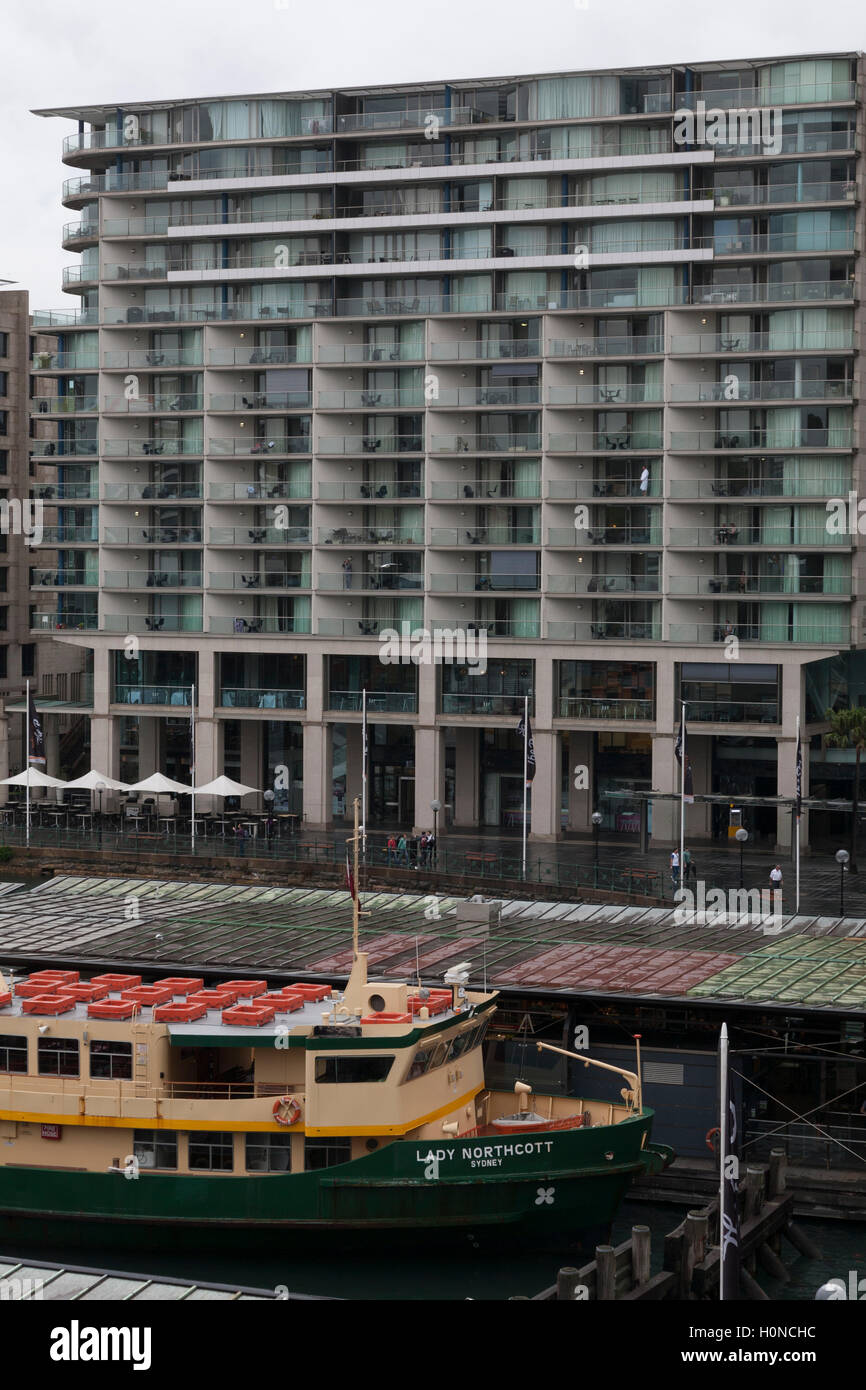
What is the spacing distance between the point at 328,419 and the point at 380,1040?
6819 centimetres

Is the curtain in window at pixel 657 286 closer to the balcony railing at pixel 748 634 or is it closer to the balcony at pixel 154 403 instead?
the balcony railing at pixel 748 634

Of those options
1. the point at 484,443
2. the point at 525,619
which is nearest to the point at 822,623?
the point at 525,619

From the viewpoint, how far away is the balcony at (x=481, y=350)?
9906cm

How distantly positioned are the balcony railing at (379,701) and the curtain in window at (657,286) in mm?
25007

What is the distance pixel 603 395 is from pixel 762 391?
8.58m

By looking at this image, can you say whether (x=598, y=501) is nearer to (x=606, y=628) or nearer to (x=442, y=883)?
(x=606, y=628)

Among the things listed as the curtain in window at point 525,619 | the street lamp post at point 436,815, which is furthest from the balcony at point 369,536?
the street lamp post at point 436,815

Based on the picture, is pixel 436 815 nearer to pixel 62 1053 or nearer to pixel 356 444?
pixel 356 444

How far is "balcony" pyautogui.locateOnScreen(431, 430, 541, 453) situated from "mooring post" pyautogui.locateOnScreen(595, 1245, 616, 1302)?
2721 inches

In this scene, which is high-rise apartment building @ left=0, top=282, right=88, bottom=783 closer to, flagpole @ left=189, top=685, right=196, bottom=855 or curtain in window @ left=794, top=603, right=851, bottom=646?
flagpole @ left=189, top=685, right=196, bottom=855

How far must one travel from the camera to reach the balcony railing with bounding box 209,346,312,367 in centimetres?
10388

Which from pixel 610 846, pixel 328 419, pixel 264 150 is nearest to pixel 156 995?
pixel 610 846

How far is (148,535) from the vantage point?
107438 mm
